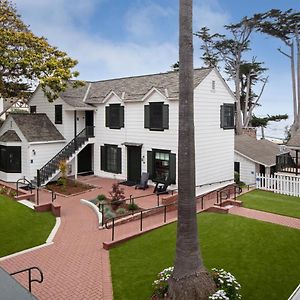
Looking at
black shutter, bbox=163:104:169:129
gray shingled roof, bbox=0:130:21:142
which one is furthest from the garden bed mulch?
black shutter, bbox=163:104:169:129

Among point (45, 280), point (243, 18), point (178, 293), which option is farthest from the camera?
point (243, 18)

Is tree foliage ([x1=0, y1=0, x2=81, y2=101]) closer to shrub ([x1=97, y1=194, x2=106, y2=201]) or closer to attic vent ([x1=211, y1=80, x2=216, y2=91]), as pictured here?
shrub ([x1=97, y1=194, x2=106, y2=201])

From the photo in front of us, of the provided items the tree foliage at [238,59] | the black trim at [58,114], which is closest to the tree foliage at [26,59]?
the black trim at [58,114]

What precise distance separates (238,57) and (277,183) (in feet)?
86.8

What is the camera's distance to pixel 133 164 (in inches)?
946

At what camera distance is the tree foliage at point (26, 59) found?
22.8 m

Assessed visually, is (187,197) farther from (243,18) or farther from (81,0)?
(243,18)

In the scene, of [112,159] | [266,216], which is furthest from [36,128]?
[266,216]

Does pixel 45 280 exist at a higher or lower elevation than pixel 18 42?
lower

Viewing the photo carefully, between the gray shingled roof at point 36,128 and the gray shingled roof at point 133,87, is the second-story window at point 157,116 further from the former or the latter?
the gray shingled roof at point 36,128

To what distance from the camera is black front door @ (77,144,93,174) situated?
26.6 metres

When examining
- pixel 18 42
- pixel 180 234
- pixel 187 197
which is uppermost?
pixel 18 42

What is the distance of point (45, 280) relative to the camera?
9.98 meters

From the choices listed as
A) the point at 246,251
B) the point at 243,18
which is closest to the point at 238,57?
the point at 243,18
